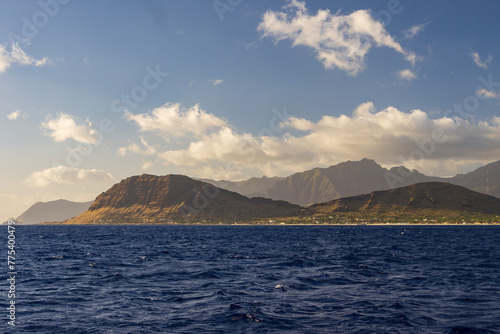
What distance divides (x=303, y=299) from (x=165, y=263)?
86.3 ft

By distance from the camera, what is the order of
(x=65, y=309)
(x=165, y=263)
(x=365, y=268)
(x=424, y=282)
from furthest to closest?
(x=165, y=263) < (x=365, y=268) < (x=424, y=282) < (x=65, y=309)

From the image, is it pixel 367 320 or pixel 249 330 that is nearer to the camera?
pixel 249 330

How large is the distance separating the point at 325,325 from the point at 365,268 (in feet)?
80.8

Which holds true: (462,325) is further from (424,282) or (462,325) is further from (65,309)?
(65,309)

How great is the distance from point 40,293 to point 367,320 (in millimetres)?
25278

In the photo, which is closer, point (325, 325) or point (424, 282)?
point (325, 325)

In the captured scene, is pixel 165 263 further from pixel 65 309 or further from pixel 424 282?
pixel 424 282

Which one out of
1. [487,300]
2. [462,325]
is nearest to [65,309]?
[462,325]

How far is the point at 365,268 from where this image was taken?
144 ft

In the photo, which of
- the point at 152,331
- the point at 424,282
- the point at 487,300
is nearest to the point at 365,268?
the point at 424,282

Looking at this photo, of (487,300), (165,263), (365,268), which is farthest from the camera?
(165,263)

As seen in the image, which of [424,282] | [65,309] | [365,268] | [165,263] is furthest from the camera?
[165,263]

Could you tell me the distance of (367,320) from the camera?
22.4 m

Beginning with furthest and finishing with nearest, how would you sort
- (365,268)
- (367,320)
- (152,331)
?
1. (365,268)
2. (367,320)
3. (152,331)
